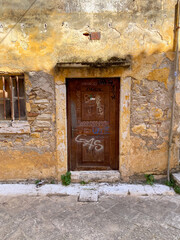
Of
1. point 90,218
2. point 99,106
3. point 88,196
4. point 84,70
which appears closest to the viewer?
point 90,218

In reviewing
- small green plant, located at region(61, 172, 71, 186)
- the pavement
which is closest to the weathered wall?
small green plant, located at region(61, 172, 71, 186)

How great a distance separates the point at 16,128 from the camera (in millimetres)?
3457

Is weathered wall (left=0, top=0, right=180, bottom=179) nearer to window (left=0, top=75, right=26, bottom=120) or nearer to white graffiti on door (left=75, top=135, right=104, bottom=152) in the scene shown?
window (left=0, top=75, right=26, bottom=120)

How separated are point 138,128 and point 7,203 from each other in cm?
265

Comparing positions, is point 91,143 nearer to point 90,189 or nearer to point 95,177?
point 95,177

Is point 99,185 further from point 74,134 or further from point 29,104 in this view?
point 29,104

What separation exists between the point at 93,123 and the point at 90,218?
168 cm

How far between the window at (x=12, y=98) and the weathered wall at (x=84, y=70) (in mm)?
205

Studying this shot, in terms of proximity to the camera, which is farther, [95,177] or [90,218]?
[95,177]

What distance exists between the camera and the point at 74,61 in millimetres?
3330

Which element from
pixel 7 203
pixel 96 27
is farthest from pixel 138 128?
pixel 7 203

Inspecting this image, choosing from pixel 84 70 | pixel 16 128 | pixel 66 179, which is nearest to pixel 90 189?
pixel 66 179

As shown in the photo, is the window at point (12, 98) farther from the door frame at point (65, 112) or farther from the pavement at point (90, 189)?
the pavement at point (90, 189)

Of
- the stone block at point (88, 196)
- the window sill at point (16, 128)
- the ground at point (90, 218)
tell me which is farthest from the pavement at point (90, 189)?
the window sill at point (16, 128)
